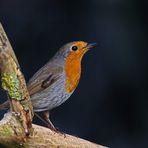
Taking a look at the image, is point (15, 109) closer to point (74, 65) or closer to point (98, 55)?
point (74, 65)

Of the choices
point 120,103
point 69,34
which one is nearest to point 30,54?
point 69,34

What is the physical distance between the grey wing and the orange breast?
0.07 metres

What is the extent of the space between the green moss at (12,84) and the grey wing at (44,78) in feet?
4.64

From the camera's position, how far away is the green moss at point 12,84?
14.9 ft

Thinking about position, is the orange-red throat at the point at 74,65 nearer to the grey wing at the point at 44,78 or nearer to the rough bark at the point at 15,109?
the grey wing at the point at 44,78

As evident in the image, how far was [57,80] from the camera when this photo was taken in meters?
6.19

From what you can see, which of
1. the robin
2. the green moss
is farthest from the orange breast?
the green moss

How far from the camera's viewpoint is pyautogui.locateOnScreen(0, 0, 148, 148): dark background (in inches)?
302

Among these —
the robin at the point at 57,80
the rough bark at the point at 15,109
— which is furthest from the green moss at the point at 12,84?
the robin at the point at 57,80

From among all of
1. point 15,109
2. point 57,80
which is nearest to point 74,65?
point 57,80

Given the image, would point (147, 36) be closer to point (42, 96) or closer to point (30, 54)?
point (30, 54)

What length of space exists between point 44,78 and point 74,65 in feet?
0.97

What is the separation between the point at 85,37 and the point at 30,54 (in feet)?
2.39

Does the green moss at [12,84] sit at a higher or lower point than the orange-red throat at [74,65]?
higher
